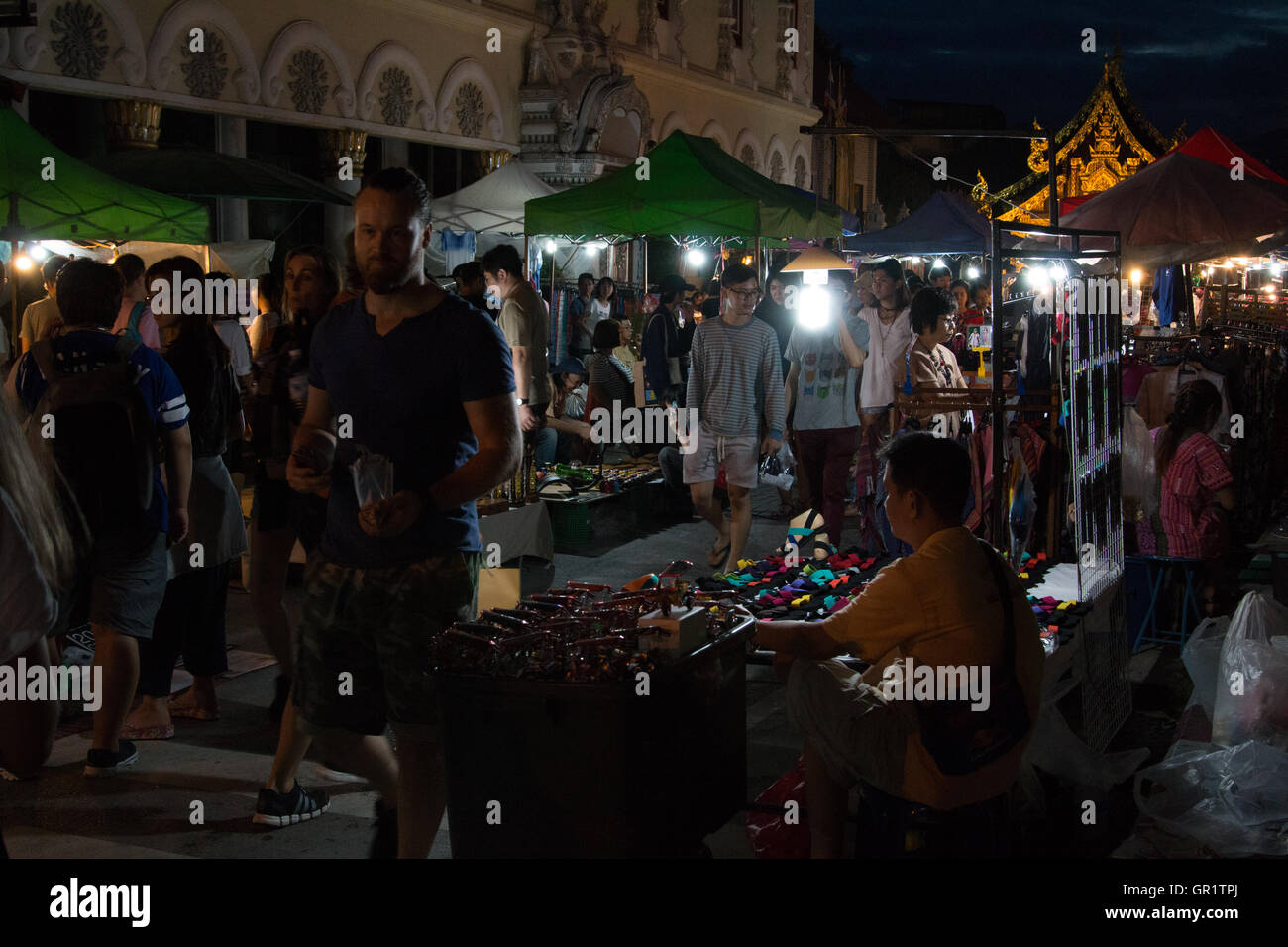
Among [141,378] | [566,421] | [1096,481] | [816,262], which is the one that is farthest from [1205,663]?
[816,262]

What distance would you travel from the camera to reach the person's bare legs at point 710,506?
8.98m

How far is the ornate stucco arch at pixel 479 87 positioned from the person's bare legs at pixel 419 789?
52.6 ft

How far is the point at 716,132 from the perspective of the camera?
2759cm

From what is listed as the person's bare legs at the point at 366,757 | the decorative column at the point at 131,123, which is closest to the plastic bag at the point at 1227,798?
the person's bare legs at the point at 366,757

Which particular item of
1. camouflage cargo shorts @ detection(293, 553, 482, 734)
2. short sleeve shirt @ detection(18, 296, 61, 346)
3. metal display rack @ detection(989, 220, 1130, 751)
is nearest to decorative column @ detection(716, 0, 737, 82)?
short sleeve shirt @ detection(18, 296, 61, 346)

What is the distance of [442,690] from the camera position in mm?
3568

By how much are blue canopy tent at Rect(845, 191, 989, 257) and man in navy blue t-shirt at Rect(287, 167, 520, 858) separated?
45.5 feet

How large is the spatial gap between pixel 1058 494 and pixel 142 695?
5.42m

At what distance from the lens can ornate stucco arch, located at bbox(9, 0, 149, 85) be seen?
12.2m

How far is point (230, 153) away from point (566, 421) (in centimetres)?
565

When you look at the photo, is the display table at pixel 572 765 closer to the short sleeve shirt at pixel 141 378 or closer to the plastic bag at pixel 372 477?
the plastic bag at pixel 372 477

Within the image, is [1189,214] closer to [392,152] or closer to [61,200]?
[61,200]

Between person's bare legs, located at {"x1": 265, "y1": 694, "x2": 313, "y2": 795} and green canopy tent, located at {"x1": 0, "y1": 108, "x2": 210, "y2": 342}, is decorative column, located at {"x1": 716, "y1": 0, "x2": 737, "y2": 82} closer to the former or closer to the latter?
green canopy tent, located at {"x1": 0, "y1": 108, "x2": 210, "y2": 342}
